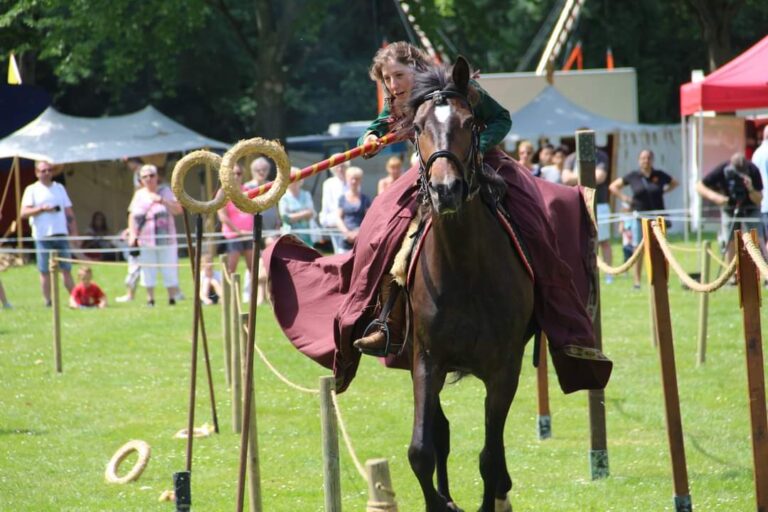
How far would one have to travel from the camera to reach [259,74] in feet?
100

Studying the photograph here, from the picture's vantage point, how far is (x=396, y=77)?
23.3ft

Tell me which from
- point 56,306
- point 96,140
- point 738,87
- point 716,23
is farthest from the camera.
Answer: point 716,23

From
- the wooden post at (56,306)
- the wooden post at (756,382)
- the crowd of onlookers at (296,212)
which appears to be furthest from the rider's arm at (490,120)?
the crowd of onlookers at (296,212)

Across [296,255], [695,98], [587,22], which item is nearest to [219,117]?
[587,22]

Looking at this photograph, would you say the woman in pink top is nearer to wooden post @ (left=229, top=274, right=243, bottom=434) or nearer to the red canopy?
the red canopy

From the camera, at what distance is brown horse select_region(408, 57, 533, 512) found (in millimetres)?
6074

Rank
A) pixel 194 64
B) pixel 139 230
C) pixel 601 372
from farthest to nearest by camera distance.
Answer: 1. pixel 194 64
2. pixel 139 230
3. pixel 601 372

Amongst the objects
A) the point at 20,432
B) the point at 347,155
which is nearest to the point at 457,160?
the point at 347,155

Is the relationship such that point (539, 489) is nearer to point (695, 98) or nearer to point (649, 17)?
point (695, 98)

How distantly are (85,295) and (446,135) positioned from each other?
1355cm

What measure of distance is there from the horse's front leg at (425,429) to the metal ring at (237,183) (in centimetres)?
124

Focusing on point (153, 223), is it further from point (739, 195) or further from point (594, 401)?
point (594, 401)

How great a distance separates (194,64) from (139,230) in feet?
69.0

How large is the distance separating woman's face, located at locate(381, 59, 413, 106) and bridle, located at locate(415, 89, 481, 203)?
2.64 ft
